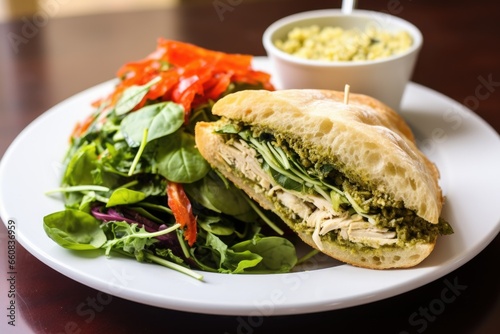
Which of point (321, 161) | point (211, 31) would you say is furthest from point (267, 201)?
point (211, 31)

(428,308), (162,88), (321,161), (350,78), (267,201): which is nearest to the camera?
(428,308)

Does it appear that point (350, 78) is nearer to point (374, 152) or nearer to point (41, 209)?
point (374, 152)

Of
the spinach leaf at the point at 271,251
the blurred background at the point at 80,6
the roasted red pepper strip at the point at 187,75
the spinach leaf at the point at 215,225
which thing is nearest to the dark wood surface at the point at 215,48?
the spinach leaf at the point at 271,251

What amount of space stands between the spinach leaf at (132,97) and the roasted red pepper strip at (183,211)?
1.26 feet

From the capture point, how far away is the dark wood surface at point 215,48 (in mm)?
1875

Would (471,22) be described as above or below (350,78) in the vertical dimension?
below

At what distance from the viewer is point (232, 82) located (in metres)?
2.57

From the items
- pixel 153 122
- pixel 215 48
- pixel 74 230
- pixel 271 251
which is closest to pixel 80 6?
pixel 215 48

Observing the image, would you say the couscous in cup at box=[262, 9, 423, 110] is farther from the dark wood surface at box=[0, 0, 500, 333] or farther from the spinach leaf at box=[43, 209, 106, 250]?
the spinach leaf at box=[43, 209, 106, 250]

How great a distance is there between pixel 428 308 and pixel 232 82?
1104mm

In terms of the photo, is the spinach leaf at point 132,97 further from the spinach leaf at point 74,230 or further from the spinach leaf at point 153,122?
the spinach leaf at point 74,230

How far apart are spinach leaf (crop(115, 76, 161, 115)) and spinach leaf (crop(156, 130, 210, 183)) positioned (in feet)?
0.75

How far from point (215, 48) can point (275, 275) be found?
2.19 metres

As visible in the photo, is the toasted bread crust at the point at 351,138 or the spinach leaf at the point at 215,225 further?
the spinach leaf at the point at 215,225
